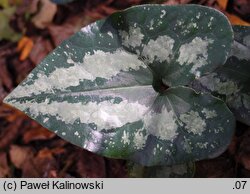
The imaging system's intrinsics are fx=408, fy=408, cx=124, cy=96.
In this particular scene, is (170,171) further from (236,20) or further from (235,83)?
(236,20)

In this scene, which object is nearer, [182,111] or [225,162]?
[182,111]

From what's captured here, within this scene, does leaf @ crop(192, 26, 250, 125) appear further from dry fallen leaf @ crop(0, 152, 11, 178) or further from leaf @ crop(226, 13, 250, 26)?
dry fallen leaf @ crop(0, 152, 11, 178)

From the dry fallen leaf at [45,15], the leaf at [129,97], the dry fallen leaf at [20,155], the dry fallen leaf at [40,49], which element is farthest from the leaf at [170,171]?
the dry fallen leaf at [45,15]

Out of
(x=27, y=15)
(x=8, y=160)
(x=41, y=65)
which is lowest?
(x=8, y=160)

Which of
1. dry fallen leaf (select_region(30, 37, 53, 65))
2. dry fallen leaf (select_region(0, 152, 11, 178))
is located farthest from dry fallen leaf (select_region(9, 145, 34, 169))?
dry fallen leaf (select_region(30, 37, 53, 65))

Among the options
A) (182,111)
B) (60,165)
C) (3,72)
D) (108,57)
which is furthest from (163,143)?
(3,72)

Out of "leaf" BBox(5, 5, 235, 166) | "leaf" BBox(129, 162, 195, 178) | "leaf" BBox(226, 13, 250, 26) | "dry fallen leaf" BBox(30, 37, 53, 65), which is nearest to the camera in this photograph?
"leaf" BBox(5, 5, 235, 166)
